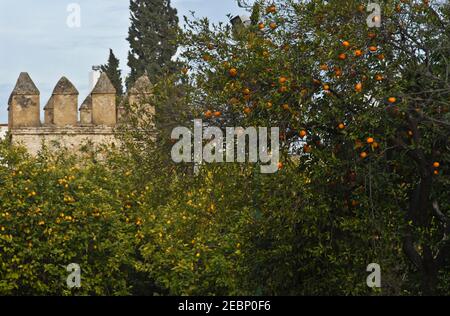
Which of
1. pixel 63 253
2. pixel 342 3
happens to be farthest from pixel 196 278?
pixel 342 3

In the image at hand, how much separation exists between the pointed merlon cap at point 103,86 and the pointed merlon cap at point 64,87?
0.63 m

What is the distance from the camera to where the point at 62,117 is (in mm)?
29016

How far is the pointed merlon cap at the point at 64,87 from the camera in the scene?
27.7 meters

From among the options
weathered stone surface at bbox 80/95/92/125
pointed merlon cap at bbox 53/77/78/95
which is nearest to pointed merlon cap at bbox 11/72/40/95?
pointed merlon cap at bbox 53/77/78/95

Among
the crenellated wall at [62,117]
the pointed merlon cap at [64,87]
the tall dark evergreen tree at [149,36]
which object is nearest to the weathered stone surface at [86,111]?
the crenellated wall at [62,117]

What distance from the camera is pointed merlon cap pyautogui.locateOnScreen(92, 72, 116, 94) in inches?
1107

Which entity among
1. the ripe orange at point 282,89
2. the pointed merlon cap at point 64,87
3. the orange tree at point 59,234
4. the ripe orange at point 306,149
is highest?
the pointed merlon cap at point 64,87

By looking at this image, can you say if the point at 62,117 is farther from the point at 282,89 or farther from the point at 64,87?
the point at 282,89

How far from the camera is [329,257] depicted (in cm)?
1096

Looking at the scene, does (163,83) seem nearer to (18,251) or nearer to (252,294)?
(252,294)

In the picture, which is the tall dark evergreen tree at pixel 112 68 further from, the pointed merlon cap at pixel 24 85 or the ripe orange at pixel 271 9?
the ripe orange at pixel 271 9

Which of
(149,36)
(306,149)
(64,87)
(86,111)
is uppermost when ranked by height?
(149,36)

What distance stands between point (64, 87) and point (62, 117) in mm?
1436

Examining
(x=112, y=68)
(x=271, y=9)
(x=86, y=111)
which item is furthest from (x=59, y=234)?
(x=112, y=68)
